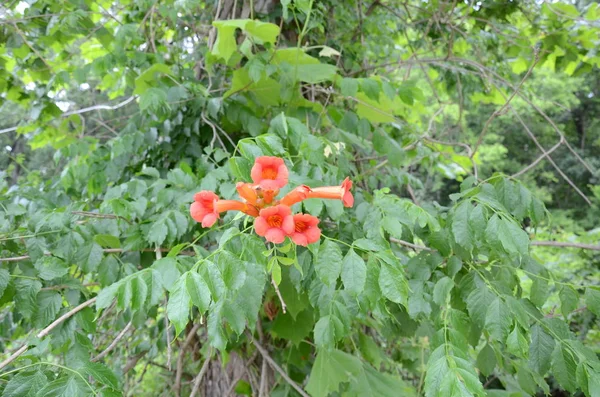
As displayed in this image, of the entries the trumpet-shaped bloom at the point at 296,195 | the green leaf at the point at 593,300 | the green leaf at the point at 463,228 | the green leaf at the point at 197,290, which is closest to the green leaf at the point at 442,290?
the green leaf at the point at 463,228

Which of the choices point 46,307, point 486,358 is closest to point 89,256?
point 46,307

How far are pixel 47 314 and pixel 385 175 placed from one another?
1.81 m

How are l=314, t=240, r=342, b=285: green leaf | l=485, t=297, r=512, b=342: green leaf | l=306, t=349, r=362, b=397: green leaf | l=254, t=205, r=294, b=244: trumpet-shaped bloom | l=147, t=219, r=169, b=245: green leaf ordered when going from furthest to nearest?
l=306, t=349, r=362, b=397: green leaf → l=147, t=219, r=169, b=245: green leaf → l=485, t=297, r=512, b=342: green leaf → l=314, t=240, r=342, b=285: green leaf → l=254, t=205, r=294, b=244: trumpet-shaped bloom

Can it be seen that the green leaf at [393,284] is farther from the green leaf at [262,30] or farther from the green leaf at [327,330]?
the green leaf at [262,30]

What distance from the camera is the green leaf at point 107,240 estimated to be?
1585 mm

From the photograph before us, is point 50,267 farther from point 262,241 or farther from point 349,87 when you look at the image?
point 349,87

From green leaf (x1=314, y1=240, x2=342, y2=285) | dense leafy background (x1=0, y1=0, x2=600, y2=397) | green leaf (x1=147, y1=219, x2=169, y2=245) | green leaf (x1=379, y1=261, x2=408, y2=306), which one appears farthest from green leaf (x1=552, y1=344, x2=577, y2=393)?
green leaf (x1=147, y1=219, x2=169, y2=245)

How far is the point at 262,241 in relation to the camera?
1.17 metres

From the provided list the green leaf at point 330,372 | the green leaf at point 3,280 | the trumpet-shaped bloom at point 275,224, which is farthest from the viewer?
the green leaf at point 330,372

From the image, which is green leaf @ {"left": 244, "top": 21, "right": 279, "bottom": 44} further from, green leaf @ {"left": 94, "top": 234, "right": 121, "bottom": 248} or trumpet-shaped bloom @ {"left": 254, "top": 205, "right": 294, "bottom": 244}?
trumpet-shaped bloom @ {"left": 254, "top": 205, "right": 294, "bottom": 244}

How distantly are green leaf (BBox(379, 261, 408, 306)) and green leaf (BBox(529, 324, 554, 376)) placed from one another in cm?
48

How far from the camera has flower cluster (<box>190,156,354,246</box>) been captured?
3.21ft

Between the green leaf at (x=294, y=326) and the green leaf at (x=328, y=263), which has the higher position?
the green leaf at (x=328, y=263)

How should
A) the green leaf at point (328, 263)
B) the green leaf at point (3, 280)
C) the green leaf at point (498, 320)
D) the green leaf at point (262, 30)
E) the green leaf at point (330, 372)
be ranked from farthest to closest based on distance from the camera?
the green leaf at point (262, 30), the green leaf at point (330, 372), the green leaf at point (3, 280), the green leaf at point (498, 320), the green leaf at point (328, 263)
